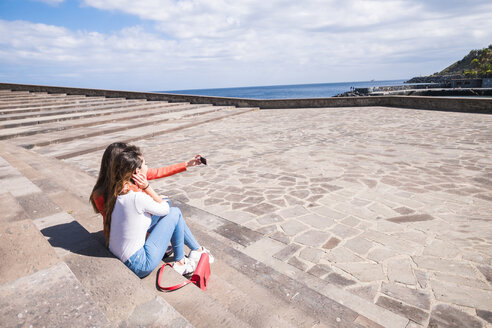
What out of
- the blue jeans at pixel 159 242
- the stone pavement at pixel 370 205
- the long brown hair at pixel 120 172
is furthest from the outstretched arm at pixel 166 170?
the stone pavement at pixel 370 205

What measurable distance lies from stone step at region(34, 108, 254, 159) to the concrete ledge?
5.23 metres

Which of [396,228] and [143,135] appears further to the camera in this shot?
[143,135]

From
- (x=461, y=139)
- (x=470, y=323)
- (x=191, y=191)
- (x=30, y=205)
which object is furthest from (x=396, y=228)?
(x=461, y=139)

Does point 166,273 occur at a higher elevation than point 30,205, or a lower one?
lower

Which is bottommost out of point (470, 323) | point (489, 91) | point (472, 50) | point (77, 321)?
point (470, 323)

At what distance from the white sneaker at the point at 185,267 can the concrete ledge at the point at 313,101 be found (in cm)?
1441

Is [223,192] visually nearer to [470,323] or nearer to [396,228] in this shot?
[396,228]

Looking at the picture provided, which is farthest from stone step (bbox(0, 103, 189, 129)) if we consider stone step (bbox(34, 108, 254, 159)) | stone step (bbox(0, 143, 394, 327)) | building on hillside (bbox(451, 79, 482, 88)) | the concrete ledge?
building on hillside (bbox(451, 79, 482, 88))

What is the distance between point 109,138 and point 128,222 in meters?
7.83

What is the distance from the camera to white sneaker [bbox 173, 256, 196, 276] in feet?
8.59

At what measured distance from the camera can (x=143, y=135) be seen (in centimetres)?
991

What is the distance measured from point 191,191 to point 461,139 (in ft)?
23.8

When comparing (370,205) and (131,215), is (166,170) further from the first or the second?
(370,205)

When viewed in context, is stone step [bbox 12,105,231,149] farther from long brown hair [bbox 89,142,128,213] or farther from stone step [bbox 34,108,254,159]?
long brown hair [bbox 89,142,128,213]
